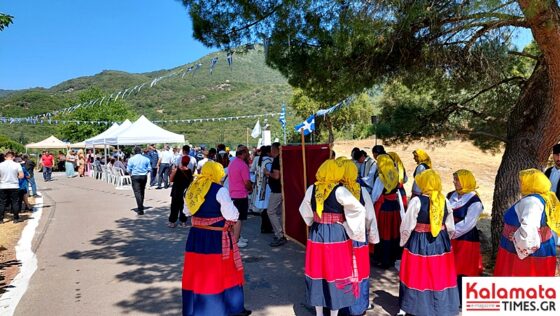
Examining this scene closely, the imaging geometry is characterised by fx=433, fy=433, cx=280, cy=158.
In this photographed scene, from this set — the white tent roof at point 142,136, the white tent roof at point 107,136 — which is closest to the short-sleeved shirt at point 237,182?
the white tent roof at point 142,136

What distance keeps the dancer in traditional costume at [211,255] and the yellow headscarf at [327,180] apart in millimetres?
828

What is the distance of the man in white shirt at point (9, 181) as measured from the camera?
9.84m

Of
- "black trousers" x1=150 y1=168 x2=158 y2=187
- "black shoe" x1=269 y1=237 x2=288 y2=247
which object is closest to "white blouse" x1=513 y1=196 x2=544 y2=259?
"black shoe" x1=269 y1=237 x2=288 y2=247

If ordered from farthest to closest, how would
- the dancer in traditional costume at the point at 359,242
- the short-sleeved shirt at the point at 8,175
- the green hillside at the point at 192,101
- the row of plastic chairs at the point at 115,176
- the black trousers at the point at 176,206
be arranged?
the green hillside at the point at 192,101 → the row of plastic chairs at the point at 115,176 → the short-sleeved shirt at the point at 8,175 → the black trousers at the point at 176,206 → the dancer in traditional costume at the point at 359,242

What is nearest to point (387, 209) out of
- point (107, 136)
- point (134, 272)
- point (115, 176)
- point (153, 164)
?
point (134, 272)

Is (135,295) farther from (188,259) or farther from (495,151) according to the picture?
(495,151)

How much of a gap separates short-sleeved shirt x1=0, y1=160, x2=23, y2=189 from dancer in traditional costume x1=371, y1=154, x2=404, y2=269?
27.1 feet

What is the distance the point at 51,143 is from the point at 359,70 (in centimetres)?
3074

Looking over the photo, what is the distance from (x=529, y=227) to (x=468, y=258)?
3.32 feet

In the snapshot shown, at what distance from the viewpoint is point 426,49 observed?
601 cm

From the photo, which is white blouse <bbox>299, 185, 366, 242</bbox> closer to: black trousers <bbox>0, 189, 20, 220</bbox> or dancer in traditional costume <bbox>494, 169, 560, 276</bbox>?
dancer in traditional costume <bbox>494, 169, 560, 276</bbox>

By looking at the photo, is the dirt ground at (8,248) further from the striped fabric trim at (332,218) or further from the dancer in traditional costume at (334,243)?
the striped fabric trim at (332,218)

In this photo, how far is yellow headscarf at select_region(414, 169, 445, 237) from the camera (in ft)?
13.5

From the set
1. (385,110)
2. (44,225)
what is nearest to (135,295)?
(385,110)
